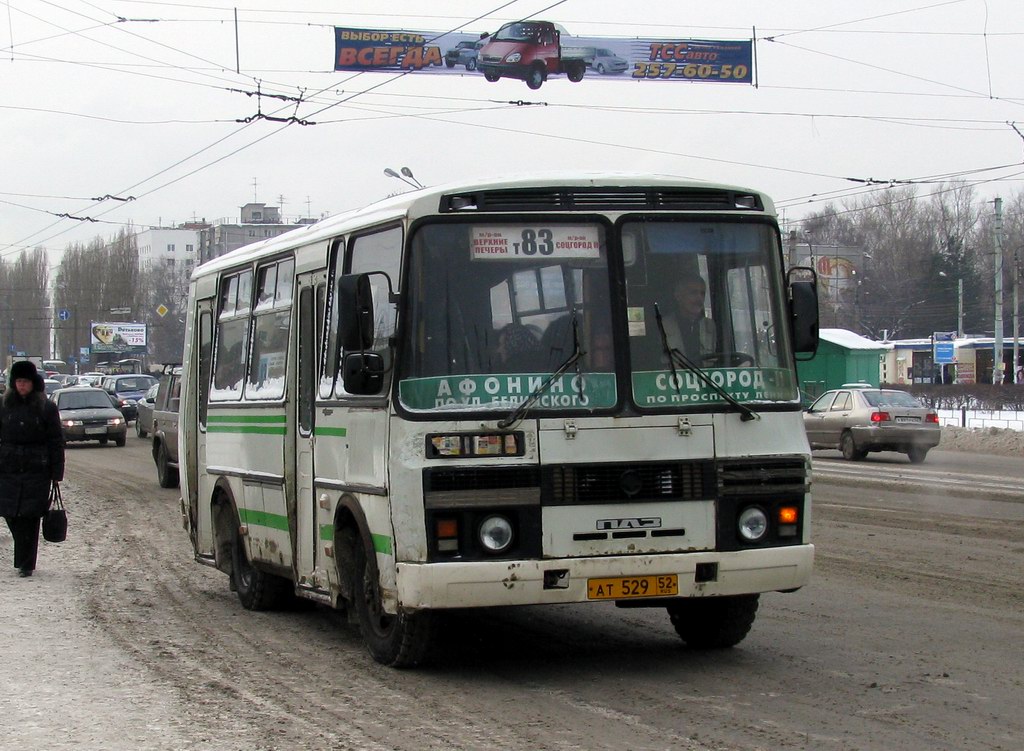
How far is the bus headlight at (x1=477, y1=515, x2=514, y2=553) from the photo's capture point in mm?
7516

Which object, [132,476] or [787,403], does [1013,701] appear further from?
[132,476]

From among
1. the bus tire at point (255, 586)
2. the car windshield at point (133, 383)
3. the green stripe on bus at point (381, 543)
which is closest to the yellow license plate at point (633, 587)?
the green stripe on bus at point (381, 543)

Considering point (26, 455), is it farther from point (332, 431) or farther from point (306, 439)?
point (332, 431)

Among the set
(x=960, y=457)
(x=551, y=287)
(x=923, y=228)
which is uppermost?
(x=923, y=228)

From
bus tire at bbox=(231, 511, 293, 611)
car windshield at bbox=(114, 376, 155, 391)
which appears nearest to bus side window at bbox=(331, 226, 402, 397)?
bus tire at bbox=(231, 511, 293, 611)

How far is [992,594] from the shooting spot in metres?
10.7

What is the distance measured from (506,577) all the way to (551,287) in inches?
60.5

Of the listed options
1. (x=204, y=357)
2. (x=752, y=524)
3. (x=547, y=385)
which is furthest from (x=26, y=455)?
(x=752, y=524)

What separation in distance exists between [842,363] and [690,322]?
45.1m

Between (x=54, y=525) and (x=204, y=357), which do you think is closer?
(x=204, y=357)

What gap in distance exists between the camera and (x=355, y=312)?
7.73 m

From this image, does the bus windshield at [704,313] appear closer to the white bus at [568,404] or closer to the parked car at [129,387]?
the white bus at [568,404]

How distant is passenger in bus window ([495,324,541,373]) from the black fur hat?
6.91 metres

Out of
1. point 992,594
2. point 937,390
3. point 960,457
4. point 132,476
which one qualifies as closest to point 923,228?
point 937,390
